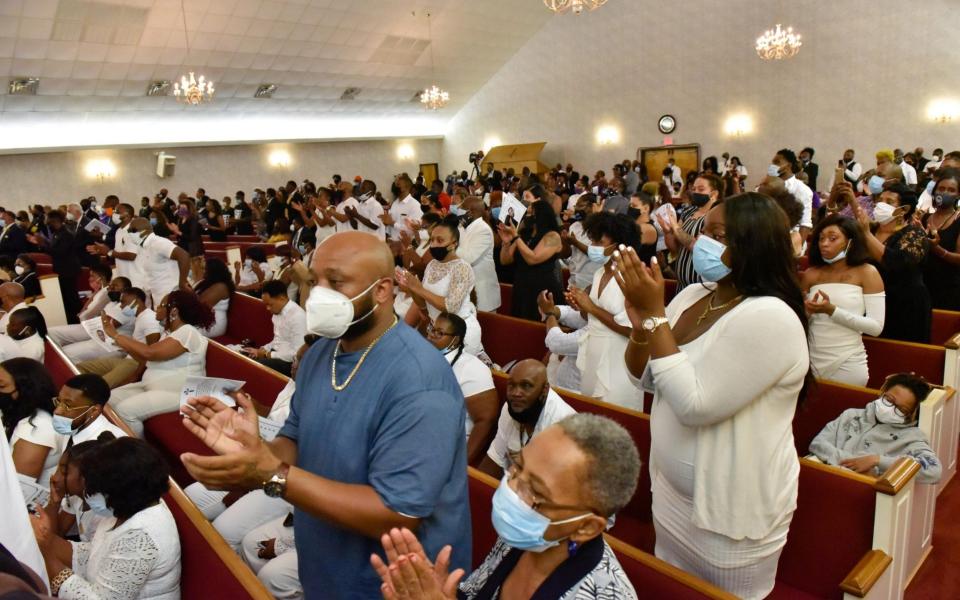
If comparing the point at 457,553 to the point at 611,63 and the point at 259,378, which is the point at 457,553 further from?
the point at 611,63

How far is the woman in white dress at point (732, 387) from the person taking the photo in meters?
1.72

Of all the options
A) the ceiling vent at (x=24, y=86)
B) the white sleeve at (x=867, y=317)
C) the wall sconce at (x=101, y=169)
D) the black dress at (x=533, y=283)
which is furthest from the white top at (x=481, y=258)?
the wall sconce at (x=101, y=169)

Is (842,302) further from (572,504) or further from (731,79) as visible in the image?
(731,79)

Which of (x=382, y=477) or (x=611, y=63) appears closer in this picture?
(x=382, y=477)

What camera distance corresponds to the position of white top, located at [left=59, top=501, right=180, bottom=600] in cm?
228

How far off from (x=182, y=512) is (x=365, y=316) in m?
1.41

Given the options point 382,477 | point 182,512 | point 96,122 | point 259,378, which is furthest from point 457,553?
point 96,122

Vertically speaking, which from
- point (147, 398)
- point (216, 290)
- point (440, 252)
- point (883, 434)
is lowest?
point (147, 398)

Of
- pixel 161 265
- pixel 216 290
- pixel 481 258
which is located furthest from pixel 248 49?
pixel 481 258

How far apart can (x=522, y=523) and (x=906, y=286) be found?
12.2 feet

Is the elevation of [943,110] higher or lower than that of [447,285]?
higher

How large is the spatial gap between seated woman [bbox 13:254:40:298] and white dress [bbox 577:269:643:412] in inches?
280

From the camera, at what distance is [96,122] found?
48.7 feet

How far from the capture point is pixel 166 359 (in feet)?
16.2
